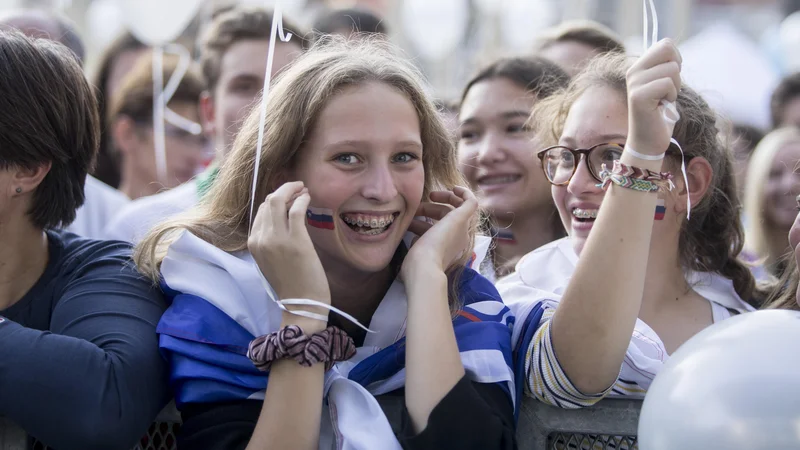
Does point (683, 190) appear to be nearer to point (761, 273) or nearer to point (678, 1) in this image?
point (761, 273)

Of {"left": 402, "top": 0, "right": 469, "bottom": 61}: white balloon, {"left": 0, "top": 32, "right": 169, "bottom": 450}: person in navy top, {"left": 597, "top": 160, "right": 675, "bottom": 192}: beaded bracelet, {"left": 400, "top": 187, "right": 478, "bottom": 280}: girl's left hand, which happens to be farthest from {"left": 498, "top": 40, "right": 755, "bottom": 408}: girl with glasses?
{"left": 402, "top": 0, "right": 469, "bottom": 61}: white balloon

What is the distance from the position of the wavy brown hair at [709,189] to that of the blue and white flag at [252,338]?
746mm

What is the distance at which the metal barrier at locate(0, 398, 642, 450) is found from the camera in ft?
7.97

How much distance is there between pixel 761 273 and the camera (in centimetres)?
438

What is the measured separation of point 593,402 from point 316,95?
1063 millimetres

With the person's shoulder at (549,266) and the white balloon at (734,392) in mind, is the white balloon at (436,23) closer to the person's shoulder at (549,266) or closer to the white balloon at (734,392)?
the person's shoulder at (549,266)

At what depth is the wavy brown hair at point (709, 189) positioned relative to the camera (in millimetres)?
3043

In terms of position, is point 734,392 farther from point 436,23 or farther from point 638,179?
point 436,23

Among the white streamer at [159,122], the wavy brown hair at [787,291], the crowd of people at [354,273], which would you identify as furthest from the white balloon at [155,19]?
the wavy brown hair at [787,291]

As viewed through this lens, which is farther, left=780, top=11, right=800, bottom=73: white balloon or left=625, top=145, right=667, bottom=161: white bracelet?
left=780, top=11, right=800, bottom=73: white balloon

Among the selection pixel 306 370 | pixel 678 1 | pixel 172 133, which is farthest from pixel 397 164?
pixel 678 1

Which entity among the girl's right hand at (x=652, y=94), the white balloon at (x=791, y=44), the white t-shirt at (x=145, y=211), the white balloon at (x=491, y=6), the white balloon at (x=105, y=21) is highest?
the girl's right hand at (x=652, y=94)

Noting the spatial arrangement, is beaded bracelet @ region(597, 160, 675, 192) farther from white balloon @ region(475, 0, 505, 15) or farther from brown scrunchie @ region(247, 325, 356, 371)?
white balloon @ region(475, 0, 505, 15)

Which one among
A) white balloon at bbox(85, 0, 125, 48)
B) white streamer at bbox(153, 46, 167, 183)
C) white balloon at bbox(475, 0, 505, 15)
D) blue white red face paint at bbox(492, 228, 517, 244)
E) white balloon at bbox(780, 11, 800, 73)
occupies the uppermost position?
blue white red face paint at bbox(492, 228, 517, 244)
